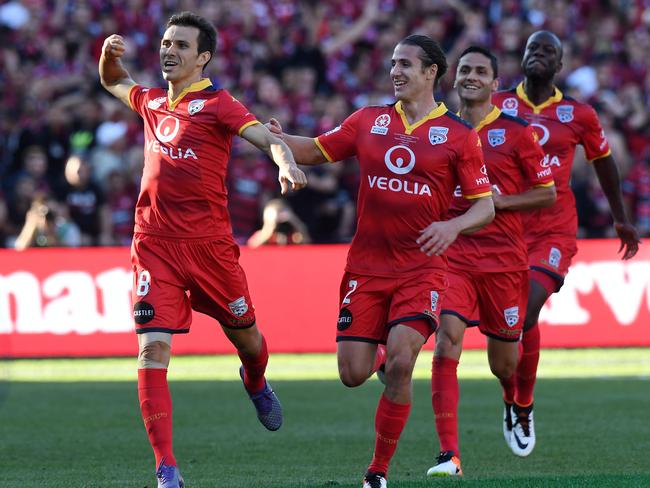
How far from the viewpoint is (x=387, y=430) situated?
7789 millimetres

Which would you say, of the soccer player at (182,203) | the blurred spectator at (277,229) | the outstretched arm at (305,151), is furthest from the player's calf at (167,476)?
the blurred spectator at (277,229)

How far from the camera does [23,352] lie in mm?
17359

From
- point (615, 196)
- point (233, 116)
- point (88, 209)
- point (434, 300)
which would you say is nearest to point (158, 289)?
point (233, 116)

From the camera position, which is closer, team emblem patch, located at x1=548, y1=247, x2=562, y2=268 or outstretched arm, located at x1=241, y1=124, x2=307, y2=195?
outstretched arm, located at x1=241, y1=124, x2=307, y2=195

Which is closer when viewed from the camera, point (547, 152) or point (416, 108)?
point (416, 108)

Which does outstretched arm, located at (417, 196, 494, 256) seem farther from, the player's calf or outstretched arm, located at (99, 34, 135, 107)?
outstretched arm, located at (99, 34, 135, 107)

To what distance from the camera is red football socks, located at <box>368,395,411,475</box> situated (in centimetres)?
770

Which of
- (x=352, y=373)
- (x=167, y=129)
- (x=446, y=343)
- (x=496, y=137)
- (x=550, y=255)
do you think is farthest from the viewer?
(x=550, y=255)

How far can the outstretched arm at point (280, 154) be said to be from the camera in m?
7.18

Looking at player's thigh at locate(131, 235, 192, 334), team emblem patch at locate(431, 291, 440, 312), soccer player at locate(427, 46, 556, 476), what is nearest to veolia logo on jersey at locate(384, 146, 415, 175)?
team emblem patch at locate(431, 291, 440, 312)

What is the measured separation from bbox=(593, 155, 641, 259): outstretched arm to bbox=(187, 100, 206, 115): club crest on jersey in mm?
3869

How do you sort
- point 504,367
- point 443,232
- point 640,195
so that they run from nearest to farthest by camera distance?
point 443,232 < point 504,367 < point 640,195

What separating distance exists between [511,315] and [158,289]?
2.73 metres

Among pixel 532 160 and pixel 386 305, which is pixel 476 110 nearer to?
pixel 532 160
